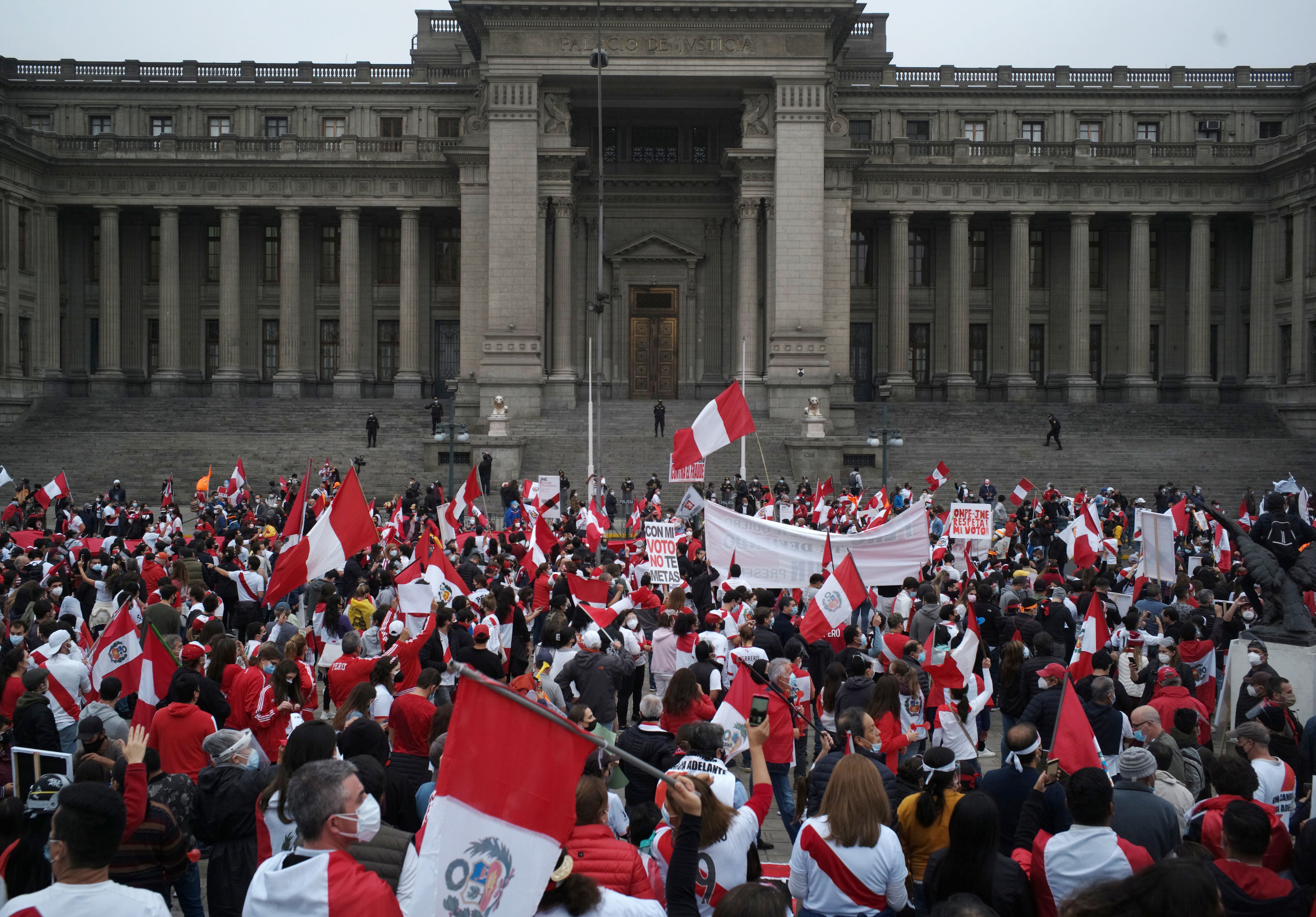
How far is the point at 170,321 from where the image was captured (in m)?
55.8

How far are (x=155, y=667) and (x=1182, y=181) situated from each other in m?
55.3

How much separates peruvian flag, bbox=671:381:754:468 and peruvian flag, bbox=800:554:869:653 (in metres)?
8.31

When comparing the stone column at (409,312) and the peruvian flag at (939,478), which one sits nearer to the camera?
the peruvian flag at (939,478)

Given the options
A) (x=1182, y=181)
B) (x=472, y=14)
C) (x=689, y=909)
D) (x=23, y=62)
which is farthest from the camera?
(x=23, y=62)

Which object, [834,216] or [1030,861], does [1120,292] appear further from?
[1030,861]

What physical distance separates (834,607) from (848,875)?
7548 millimetres

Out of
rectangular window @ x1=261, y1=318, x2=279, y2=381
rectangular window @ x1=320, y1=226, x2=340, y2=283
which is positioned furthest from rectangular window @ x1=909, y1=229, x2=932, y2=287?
rectangular window @ x1=261, y1=318, x2=279, y2=381

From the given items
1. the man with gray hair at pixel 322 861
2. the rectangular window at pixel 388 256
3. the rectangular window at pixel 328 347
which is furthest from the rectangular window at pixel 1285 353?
the man with gray hair at pixel 322 861

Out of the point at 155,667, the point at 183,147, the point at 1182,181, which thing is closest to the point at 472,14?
the point at 183,147

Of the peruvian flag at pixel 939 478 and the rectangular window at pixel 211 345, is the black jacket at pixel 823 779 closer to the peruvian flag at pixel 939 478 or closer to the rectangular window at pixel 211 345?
the peruvian flag at pixel 939 478

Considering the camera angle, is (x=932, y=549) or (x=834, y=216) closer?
(x=932, y=549)

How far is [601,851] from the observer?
5.81m

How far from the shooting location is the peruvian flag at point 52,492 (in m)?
27.9

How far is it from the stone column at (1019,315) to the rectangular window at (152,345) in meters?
40.8
